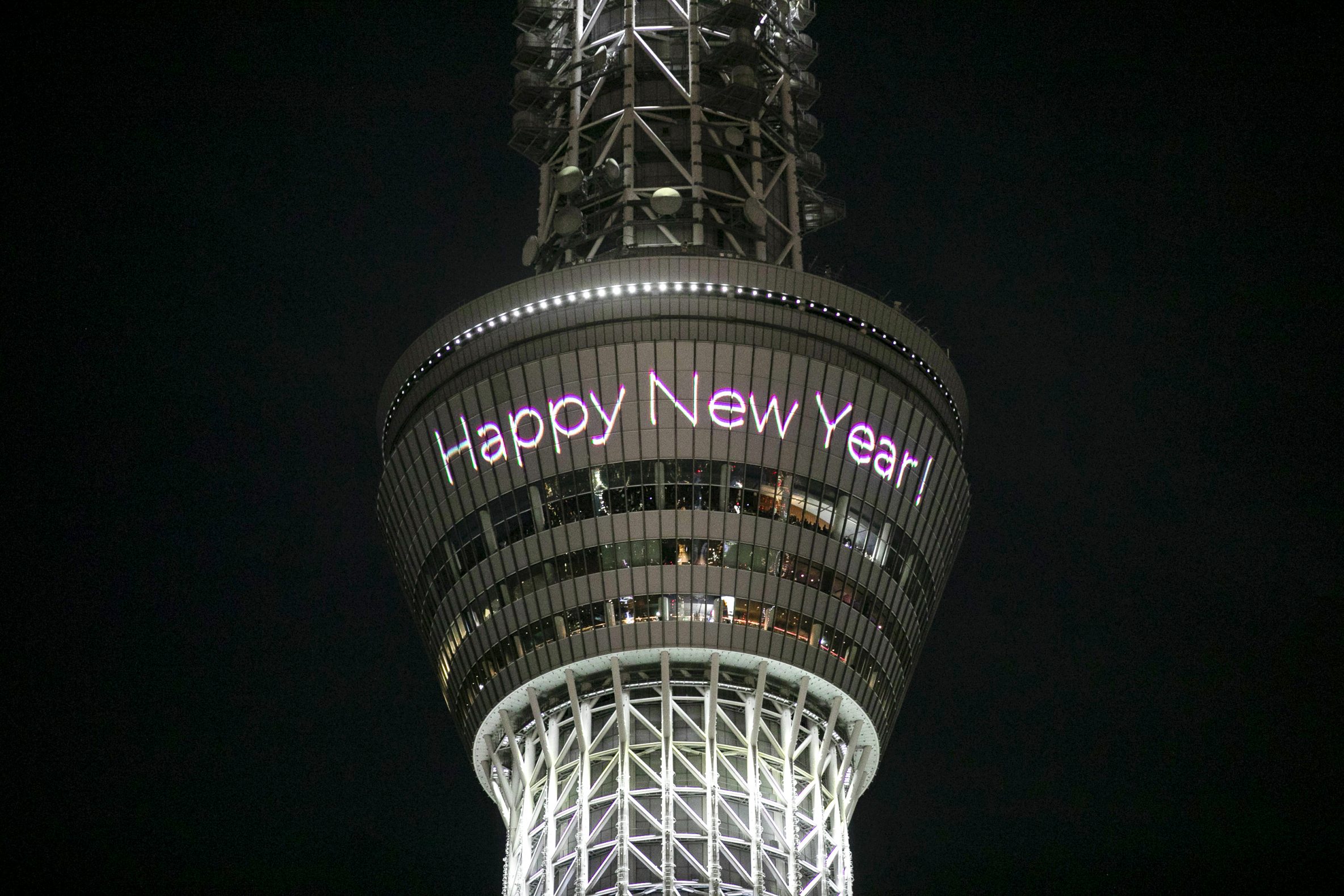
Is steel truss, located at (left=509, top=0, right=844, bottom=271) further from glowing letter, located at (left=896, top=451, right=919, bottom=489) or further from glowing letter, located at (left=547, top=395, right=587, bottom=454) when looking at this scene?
glowing letter, located at (left=896, top=451, right=919, bottom=489)

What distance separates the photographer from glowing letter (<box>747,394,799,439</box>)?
92062 millimetres

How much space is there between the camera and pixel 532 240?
10925 cm

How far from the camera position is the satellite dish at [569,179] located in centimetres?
10550

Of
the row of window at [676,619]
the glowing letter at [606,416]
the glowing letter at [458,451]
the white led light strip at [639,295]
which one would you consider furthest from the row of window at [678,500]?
the white led light strip at [639,295]

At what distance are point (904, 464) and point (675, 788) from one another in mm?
18029

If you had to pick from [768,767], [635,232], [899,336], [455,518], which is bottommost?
[768,767]

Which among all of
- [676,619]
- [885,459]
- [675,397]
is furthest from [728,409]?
[676,619]

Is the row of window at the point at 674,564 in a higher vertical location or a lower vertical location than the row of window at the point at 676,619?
higher

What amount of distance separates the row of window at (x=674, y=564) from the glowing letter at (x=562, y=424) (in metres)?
5.13

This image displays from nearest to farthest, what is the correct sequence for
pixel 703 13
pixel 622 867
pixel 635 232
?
pixel 622 867
pixel 635 232
pixel 703 13

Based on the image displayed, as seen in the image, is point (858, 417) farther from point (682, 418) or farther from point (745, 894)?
point (745, 894)

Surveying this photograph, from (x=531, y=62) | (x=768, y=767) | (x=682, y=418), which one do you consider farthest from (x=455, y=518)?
(x=531, y=62)

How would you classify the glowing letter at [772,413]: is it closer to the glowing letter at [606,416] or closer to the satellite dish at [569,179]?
the glowing letter at [606,416]

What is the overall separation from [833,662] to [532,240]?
3027 cm
